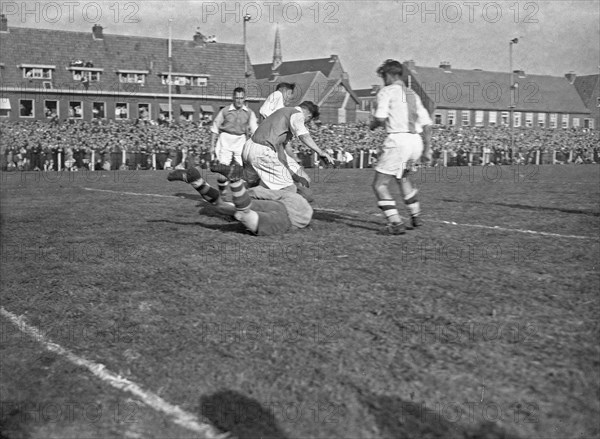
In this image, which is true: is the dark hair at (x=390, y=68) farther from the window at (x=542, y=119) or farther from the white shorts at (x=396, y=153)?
the window at (x=542, y=119)

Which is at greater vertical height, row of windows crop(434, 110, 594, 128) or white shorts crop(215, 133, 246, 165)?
row of windows crop(434, 110, 594, 128)

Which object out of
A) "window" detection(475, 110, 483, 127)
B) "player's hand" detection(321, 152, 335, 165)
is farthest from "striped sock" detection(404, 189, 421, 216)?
"window" detection(475, 110, 483, 127)

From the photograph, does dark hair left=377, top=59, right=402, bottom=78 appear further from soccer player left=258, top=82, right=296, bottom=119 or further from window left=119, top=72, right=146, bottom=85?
window left=119, top=72, right=146, bottom=85

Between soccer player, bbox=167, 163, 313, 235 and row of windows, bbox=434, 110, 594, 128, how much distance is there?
3379 inches

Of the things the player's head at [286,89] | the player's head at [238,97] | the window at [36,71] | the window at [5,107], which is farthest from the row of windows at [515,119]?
the player's head at [286,89]

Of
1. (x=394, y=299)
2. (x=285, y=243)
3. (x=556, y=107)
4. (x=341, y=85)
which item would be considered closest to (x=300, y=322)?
(x=394, y=299)

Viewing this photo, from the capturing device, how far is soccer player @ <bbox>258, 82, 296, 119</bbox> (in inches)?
470

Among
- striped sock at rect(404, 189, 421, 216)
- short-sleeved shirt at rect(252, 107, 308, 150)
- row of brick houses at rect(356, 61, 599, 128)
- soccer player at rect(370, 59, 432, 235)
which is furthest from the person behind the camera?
row of brick houses at rect(356, 61, 599, 128)

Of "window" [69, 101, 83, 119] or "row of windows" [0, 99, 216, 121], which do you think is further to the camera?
"window" [69, 101, 83, 119]

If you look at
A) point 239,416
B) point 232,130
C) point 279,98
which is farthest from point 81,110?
point 239,416

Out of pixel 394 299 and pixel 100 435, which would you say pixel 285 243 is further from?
pixel 100 435

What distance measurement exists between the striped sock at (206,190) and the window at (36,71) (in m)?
56.9

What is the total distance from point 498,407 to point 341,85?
276 feet

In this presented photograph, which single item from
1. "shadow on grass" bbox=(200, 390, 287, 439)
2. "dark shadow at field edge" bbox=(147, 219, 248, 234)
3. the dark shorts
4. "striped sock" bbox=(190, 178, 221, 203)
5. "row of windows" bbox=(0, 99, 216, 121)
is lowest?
"shadow on grass" bbox=(200, 390, 287, 439)
